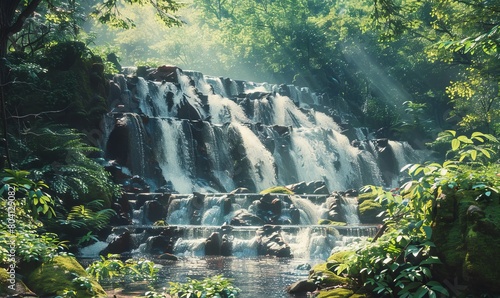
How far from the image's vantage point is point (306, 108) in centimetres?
4459

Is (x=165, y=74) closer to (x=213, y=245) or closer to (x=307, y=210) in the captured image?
(x=307, y=210)

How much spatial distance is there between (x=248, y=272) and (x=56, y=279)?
698cm

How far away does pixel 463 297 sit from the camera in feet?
21.4

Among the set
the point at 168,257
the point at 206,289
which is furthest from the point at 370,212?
the point at 206,289

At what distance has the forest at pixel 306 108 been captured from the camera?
23.1 ft

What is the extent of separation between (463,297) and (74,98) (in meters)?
21.8

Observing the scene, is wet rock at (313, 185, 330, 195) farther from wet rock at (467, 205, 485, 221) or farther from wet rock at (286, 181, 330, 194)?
wet rock at (467, 205, 485, 221)

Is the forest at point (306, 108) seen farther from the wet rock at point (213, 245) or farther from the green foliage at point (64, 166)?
the wet rock at point (213, 245)

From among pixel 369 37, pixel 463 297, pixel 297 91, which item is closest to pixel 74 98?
pixel 463 297

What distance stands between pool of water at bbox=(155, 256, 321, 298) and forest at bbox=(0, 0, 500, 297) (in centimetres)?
113

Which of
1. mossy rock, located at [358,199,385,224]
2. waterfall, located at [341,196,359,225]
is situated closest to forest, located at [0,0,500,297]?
mossy rock, located at [358,199,385,224]

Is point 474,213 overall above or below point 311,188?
below

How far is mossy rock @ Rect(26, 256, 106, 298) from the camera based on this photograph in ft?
23.7

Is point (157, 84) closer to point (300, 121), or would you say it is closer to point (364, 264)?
point (300, 121)
